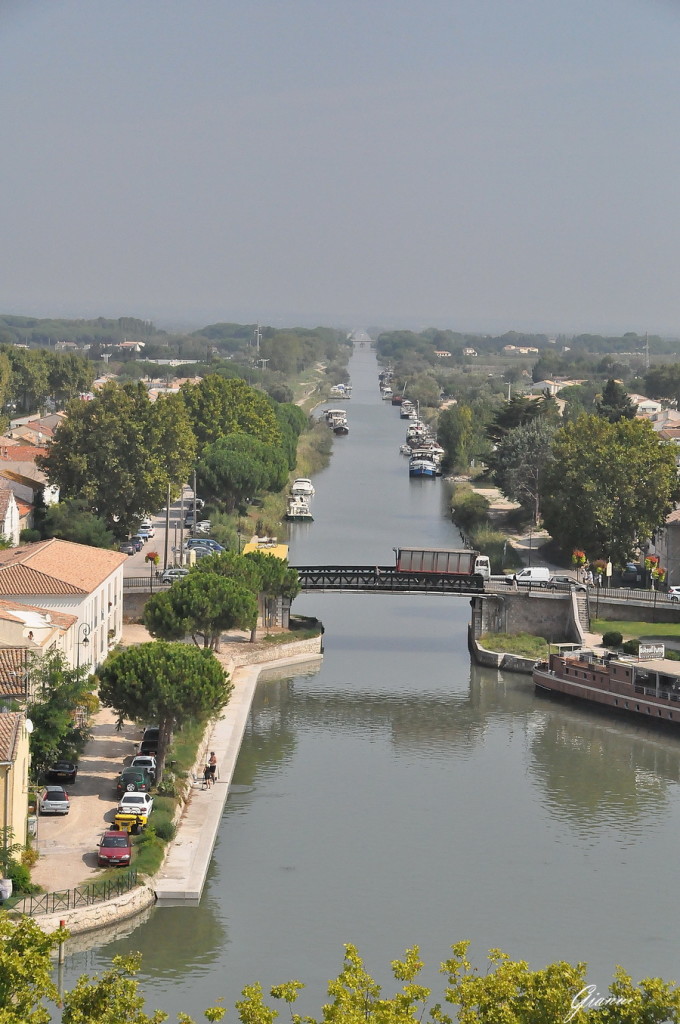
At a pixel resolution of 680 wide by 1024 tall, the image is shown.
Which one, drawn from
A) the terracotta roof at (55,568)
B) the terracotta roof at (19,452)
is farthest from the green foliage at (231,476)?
the terracotta roof at (55,568)

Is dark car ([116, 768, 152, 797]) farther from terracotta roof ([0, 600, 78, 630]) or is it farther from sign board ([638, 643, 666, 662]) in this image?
sign board ([638, 643, 666, 662])

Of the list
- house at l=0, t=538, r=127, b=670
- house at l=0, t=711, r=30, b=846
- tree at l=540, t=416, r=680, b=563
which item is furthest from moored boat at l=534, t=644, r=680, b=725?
house at l=0, t=711, r=30, b=846

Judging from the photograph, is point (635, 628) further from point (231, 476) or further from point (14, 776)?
point (14, 776)

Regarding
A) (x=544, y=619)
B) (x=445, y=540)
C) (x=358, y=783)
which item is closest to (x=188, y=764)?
(x=358, y=783)

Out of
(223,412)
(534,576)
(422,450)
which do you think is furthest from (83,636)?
(422,450)

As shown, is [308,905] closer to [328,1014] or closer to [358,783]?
[358,783]

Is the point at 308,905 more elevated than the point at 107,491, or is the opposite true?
the point at 107,491
